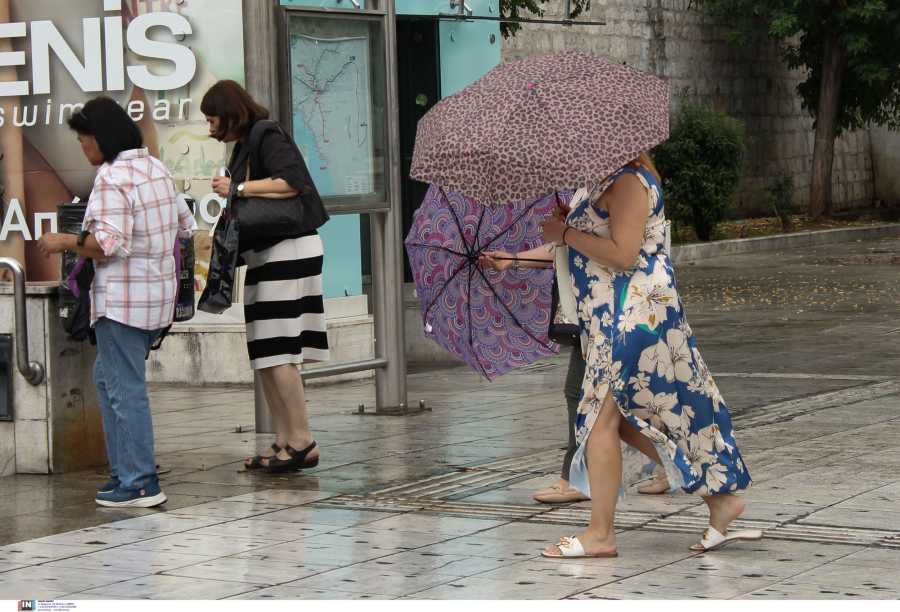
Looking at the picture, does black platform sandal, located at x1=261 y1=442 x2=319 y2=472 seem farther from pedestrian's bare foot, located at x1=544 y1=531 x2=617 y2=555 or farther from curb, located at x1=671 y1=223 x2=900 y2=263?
curb, located at x1=671 y1=223 x2=900 y2=263

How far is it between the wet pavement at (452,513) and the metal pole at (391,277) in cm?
26

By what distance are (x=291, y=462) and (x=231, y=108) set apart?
1.67 metres

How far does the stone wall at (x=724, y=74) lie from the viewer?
2211cm

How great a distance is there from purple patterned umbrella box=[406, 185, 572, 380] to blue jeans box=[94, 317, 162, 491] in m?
1.27

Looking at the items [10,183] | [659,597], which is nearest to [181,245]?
[659,597]

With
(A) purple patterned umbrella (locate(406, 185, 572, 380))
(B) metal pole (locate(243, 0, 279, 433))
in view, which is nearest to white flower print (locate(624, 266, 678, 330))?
(A) purple patterned umbrella (locate(406, 185, 572, 380))

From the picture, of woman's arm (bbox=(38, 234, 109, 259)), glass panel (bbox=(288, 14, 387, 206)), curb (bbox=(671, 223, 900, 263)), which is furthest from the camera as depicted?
curb (bbox=(671, 223, 900, 263))

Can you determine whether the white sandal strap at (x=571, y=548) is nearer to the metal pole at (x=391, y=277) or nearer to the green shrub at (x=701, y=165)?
the metal pole at (x=391, y=277)

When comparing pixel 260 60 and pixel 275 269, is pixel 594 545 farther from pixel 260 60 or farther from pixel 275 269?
pixel 260 60

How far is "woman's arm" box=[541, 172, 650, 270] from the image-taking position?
471cm

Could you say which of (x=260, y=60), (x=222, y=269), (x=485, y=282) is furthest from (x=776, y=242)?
(x=222, y=269)

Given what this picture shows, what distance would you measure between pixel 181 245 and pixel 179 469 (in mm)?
1161

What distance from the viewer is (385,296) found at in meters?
8.52

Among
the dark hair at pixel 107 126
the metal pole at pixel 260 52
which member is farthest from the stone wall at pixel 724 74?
the dark hair at pixel 107 126
